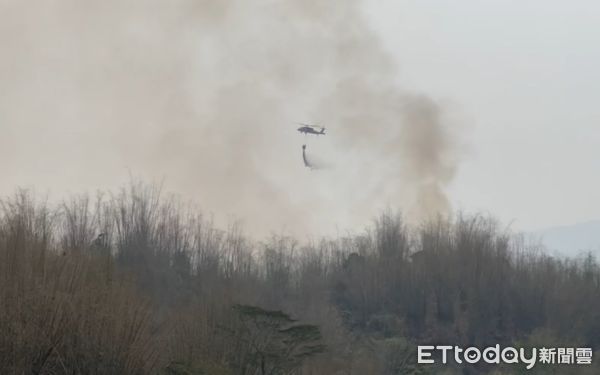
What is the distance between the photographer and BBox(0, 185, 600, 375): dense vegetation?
10570mm

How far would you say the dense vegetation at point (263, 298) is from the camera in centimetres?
1057

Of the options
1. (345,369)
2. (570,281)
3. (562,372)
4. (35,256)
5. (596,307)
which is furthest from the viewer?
(570,281)

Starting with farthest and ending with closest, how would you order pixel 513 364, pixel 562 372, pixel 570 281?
pixel 570 281 < pixel 513 364 < pixel 562 372

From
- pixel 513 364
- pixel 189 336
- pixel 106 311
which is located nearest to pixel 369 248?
A: pixel 513 364

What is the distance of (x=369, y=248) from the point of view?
42531 millimetres

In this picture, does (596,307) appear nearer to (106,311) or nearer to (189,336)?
(189,336)

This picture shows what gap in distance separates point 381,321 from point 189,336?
22.7 m

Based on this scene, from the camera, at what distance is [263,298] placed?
26.8m

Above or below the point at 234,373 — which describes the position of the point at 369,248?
above

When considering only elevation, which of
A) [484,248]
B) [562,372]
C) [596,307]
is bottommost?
[562,372]

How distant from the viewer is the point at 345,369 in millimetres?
20844

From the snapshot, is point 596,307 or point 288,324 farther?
point 596,307

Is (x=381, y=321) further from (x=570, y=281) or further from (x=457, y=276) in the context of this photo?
(x=570, y=281)

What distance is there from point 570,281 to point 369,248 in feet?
30.0
